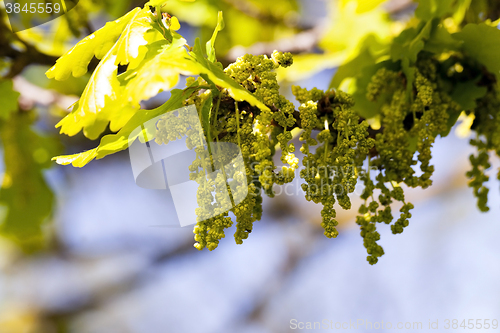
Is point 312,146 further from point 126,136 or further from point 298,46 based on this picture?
point 298,46

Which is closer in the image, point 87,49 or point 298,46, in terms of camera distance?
point 87,49

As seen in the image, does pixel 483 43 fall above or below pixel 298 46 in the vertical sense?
below

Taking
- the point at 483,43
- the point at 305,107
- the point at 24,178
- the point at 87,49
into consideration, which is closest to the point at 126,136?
the point at 87,49

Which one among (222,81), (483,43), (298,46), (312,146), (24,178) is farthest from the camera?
(298,46)

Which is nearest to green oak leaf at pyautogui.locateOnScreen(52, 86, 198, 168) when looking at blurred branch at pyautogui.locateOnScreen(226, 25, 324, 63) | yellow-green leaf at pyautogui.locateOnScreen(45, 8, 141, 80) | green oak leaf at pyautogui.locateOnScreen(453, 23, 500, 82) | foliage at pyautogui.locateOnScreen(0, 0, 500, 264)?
foliage at pyautogui.locateOnScreen(0, 0, 500, 264)

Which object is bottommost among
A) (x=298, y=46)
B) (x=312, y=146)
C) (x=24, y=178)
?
(x=312, y=146)

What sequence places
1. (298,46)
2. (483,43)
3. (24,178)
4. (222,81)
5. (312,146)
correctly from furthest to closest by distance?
(298,46) → (24,178) → (483,43) → (312,146) → (222,81)

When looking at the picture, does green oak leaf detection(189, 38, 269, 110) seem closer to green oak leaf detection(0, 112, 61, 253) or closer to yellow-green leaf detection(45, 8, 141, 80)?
yellow-green leaf detection(45, 8, 141, 80)

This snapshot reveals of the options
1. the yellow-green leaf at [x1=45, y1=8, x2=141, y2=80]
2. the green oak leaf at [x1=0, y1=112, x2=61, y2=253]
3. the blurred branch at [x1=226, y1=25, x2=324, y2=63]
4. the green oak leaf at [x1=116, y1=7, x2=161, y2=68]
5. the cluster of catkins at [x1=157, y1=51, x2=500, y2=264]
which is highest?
the blurred branch at [x1=226, y1=25, x2=324, y2=63]

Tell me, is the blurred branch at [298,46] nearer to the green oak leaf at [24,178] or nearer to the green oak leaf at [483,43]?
the green oak leaf at [483,43]

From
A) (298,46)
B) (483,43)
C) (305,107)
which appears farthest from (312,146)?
(298,46)

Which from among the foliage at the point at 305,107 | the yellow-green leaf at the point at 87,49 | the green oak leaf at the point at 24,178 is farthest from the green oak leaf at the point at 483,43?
the green oak leaf at the point at 24,178
